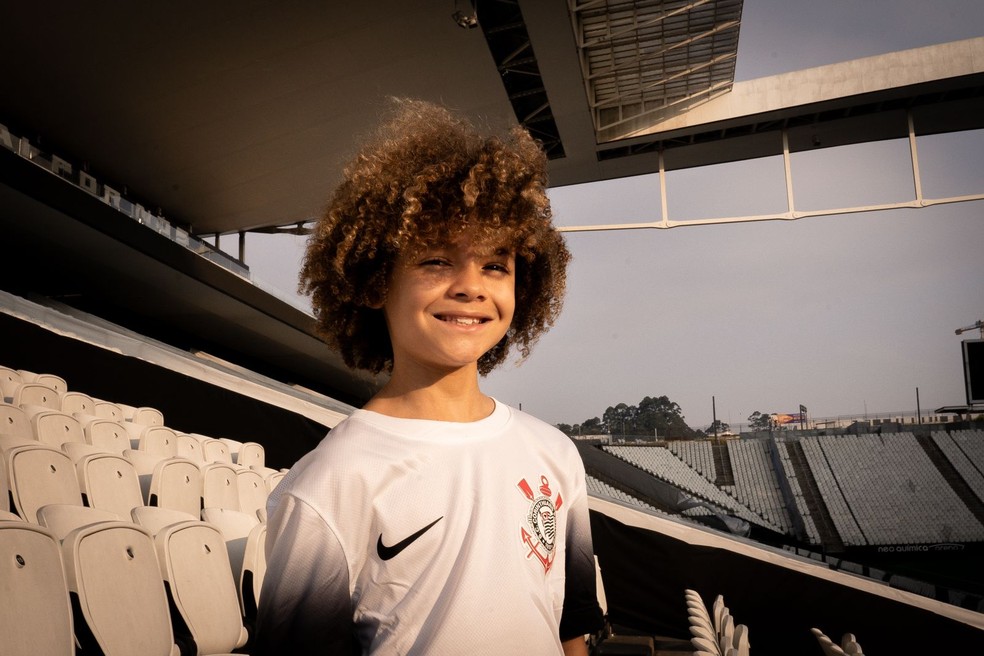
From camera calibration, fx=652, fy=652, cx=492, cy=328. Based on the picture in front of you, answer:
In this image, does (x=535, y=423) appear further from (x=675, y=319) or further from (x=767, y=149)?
(x=675, y=319)

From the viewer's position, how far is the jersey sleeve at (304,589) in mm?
924

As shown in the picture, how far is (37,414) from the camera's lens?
3797 millimetres

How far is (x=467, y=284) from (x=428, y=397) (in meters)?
0.21

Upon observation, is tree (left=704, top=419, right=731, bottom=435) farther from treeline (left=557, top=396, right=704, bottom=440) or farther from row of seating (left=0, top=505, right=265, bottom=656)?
row of seating (left=0, top=505, right=265, bottom=656)

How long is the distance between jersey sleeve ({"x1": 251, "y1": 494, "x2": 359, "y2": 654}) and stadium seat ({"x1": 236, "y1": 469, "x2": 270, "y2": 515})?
9.51 feet

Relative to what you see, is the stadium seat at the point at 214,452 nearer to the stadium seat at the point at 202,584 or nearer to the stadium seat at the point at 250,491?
the stadium seat at the point at 250,491

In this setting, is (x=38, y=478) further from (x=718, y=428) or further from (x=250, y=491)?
(x=718, y=428)

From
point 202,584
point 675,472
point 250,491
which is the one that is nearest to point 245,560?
point 202,584

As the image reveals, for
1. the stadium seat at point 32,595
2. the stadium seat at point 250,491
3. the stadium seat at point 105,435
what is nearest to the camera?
the stadium seat at point 32,595

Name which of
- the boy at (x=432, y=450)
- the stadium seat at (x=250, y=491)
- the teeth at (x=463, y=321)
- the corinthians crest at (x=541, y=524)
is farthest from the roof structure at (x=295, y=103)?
the corinthians crest at (x=541, y=524)

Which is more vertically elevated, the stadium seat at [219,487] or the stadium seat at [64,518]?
the stadium seat at [64,518]

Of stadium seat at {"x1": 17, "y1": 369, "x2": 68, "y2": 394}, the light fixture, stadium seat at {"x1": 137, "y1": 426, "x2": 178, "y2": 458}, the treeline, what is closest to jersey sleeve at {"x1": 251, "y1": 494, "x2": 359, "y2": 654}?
stadium seat at {"x1": 137, "y1": 426, "x2": 178, "y2": 458}

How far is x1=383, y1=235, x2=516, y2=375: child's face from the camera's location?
1136 mm

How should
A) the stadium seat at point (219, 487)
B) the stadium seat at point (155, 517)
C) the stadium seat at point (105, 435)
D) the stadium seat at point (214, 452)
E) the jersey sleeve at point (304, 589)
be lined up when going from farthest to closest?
the stadium seat at point (214, 452), the stadium seat at point (105, 435), the stadium seat at point (219, 487), the stadium seat at point (155, 517), the jersey sleeve at point (304, 589)
